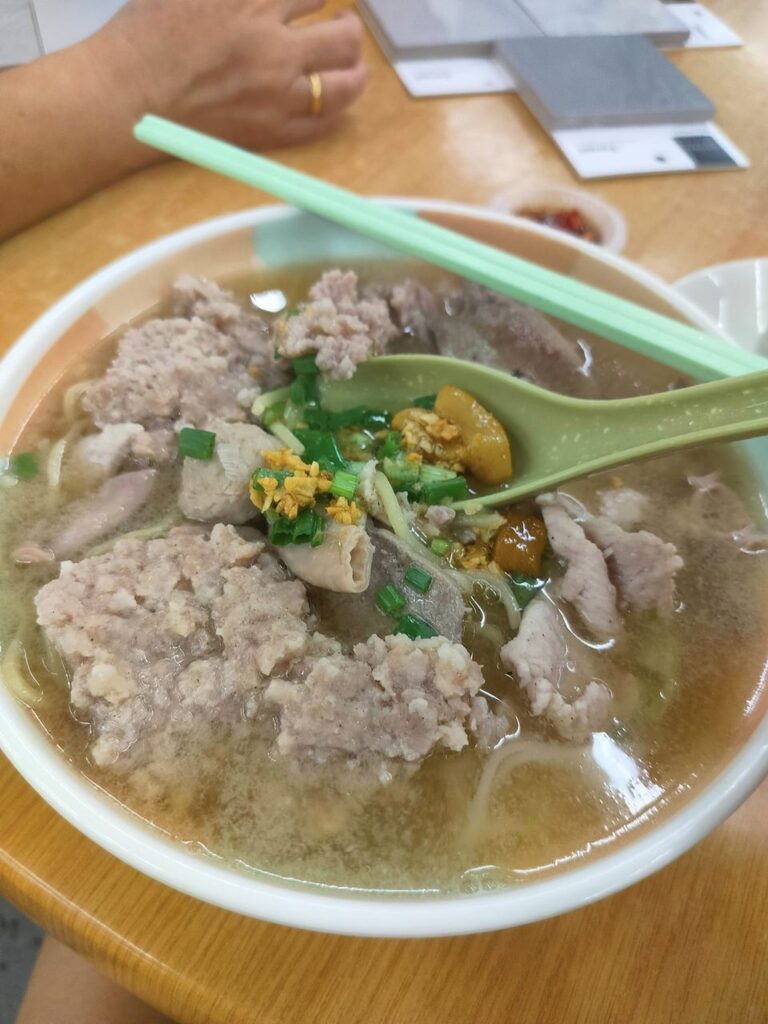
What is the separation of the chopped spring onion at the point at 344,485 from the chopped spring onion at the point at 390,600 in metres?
0.14

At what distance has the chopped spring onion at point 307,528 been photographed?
35.2 inches

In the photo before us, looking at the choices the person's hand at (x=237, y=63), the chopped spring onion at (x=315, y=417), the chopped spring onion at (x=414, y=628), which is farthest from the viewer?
the person's hand at (x=237, y=63)

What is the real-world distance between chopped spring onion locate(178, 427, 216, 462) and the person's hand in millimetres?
1026

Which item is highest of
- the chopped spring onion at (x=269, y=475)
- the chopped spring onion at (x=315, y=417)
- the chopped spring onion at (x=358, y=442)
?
the chopped spring onion at (x=269, y=475)

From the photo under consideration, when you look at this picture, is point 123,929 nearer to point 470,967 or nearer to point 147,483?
point 470,967

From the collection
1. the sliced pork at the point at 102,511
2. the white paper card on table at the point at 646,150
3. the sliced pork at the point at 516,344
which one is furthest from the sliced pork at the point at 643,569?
the white paper card on table at the point at 646,150

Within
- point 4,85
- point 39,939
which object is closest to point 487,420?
point 4,85

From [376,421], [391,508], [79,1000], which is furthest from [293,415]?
[79,1000]

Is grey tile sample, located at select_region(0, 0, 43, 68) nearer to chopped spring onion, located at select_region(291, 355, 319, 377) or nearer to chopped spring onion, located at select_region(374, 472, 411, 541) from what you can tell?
chopped spring onion, located at select_region(291, 355, 319, 377)

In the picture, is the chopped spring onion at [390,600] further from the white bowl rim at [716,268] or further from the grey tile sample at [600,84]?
the grey tile sample at [600,84]

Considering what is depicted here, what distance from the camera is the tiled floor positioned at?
1.57m

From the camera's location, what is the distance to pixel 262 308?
4.13 feet

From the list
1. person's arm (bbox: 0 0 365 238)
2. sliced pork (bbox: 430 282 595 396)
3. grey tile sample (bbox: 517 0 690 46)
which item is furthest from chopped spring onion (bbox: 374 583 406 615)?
grey tile sample (bbox: 517 0 690 46)

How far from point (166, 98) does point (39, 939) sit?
206cm
